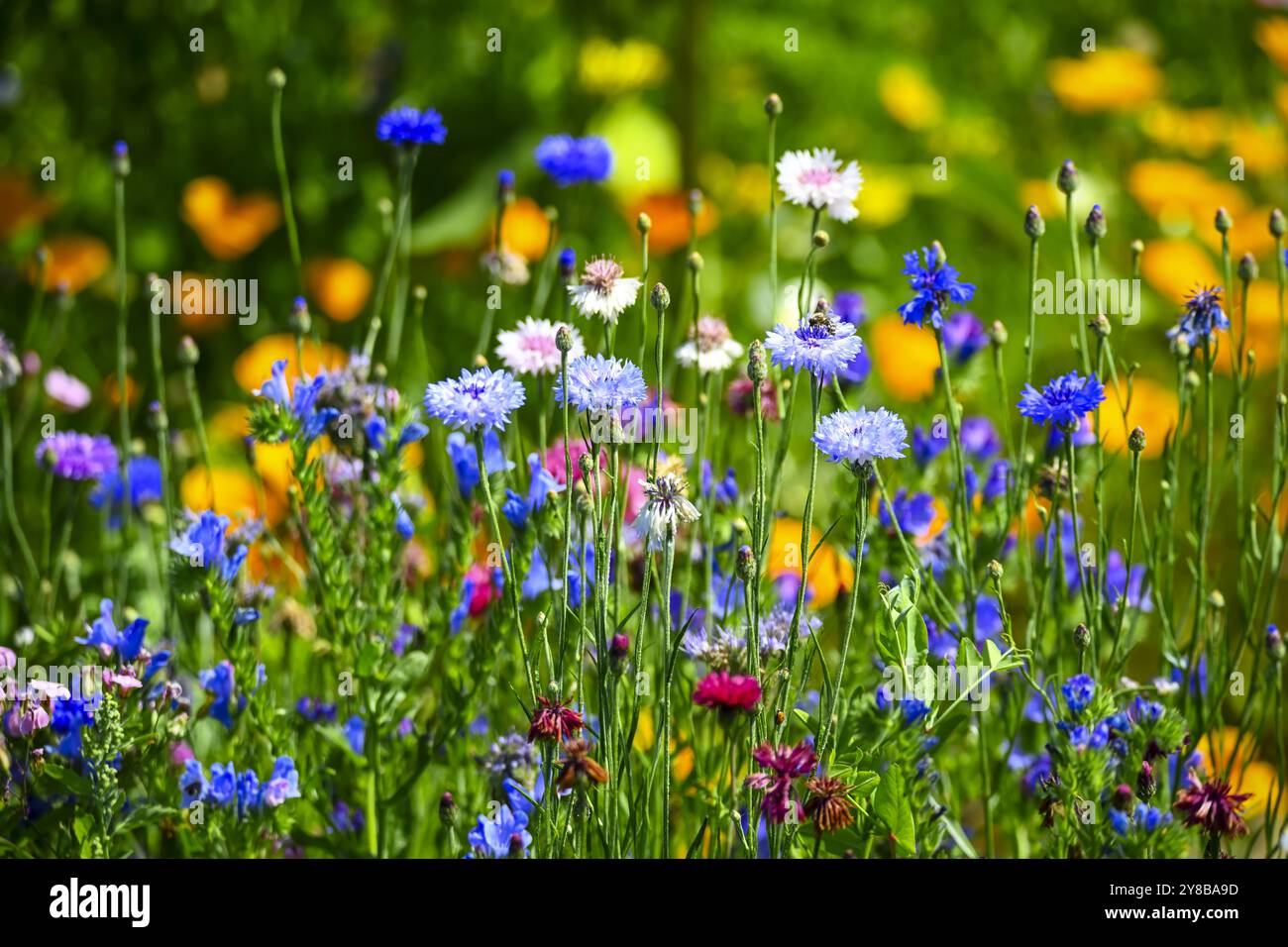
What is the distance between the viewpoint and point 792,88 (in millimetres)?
3066

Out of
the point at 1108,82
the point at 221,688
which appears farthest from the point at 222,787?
the point at 1108,82

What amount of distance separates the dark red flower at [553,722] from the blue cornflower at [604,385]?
192 millimetres

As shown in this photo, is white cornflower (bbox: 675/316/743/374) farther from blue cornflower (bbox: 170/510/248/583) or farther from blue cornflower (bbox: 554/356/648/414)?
blue cornflower (bbox: 170/510/248/583)

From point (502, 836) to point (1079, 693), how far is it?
42 centimetres

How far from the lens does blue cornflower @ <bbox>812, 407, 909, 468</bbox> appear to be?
850 mm

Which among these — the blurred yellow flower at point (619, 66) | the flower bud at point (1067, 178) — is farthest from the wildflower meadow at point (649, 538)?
the blurred yellow flower at point (619, 66)

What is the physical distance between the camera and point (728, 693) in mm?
839

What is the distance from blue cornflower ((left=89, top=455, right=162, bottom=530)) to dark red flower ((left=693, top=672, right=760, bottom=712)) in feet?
2.66

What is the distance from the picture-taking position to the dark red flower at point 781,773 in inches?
33.2

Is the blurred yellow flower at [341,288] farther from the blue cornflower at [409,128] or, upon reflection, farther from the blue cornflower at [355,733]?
the blue cornflower at [355,733]

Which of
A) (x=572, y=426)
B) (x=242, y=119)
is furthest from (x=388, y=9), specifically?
(x=572, y=426)

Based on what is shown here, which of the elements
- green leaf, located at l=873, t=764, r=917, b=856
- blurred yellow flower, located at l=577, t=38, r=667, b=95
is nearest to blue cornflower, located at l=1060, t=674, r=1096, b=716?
green leaf, located at l=873, t=764, r=917, b=856

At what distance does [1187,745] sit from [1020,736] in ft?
1.01
